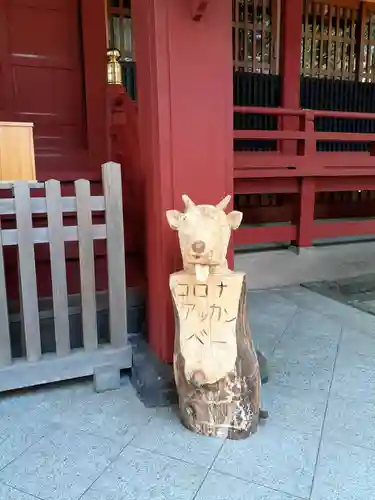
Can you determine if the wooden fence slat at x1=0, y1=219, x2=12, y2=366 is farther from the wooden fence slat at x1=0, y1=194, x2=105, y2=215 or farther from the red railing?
the red railing

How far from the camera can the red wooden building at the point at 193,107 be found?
208cm

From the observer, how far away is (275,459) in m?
1.71

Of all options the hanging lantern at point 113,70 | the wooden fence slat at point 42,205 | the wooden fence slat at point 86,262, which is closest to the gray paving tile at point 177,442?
the wooden fence slat at point 86,262

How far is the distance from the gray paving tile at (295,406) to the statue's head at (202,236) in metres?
0.79

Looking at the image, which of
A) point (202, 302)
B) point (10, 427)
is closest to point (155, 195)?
point (202, 302)

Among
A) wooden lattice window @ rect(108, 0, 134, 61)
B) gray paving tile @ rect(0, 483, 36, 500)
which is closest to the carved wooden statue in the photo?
gray paving tile @ rect(0, 483, 36, 500)

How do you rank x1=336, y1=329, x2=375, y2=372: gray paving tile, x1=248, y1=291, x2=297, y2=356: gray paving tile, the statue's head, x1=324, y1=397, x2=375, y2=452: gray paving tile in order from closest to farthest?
1. the statue's head
2. x1=324, y1=397, x2=375, y2=452: gray paving tile
3. x1=336, y1=329, x2=375, y2=372: gray paving tile
4. x1=248, y1=291, x2=297, y2=356: gray paving tile

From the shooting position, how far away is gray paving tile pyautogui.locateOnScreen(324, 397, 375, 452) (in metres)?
1.85

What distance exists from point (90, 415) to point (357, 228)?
3750 millimetres

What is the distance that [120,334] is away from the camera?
2.31m

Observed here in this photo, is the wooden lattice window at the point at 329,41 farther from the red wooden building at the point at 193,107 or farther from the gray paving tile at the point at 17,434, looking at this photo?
the gray paving tile at the point at 17,434

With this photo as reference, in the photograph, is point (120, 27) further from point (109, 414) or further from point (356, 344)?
point (109, 414)

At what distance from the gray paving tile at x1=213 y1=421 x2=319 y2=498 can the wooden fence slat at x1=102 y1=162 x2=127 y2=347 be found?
822 mm

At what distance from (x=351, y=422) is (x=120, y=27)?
5506 millimetres
